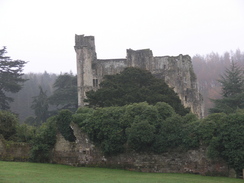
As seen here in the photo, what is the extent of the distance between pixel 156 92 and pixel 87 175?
16.1 meters

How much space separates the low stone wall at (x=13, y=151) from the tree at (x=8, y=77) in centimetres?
2814

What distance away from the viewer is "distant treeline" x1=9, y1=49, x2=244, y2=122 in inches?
3135

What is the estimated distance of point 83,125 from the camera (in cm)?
2547

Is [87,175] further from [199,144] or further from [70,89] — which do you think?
[70,89]

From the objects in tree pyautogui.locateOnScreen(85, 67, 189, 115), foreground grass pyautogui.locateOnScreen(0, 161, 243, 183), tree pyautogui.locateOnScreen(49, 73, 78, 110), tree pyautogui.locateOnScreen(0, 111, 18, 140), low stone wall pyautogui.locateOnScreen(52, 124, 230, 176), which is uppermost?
tree pyautogui.locateOnScreen(49, 73, 78, 110)

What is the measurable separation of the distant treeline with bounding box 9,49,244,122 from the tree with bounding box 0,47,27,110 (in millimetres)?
11725

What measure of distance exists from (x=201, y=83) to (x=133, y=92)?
203ft

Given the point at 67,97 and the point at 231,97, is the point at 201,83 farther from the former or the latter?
the point at 231,97

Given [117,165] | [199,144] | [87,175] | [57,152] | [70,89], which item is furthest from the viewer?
[70,89]

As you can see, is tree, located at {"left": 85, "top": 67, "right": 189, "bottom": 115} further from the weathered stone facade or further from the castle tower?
the castle tower

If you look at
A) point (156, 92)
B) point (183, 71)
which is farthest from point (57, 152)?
point (183, 71)

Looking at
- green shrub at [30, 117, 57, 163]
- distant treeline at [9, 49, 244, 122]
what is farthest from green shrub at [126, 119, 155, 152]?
distant treeline at [9, 49, 244, 122]

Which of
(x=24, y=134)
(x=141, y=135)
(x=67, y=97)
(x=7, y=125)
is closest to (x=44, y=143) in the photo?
(x=24, y=134)

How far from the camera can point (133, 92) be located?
113 ft
